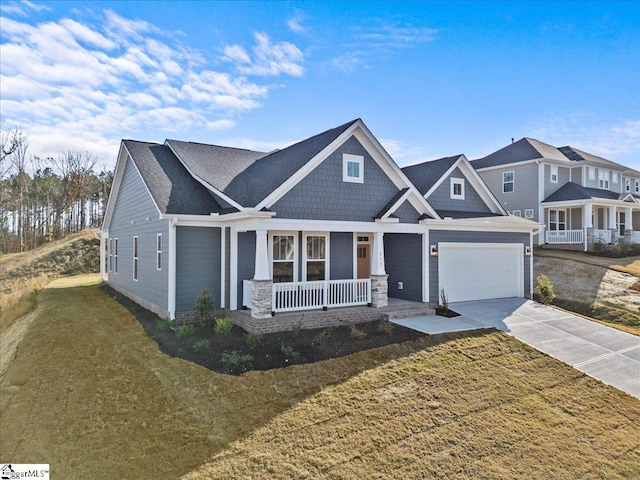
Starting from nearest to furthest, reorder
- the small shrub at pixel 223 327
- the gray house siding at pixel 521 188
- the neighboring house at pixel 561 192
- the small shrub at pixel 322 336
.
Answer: the small shrub at pixel 322 336, the small shrub at pixel 223 327, the neighboring house at pixel 561 192, the gray house siding at pixel 521 188

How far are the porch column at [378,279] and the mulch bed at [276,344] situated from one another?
3.20 ft

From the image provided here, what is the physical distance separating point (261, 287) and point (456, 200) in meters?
10.5

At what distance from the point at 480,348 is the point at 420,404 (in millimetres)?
3561

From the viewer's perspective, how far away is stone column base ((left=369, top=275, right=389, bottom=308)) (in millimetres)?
12422

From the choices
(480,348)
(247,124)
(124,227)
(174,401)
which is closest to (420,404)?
(480,348)

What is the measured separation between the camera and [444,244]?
14.4 meters

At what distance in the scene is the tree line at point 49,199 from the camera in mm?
31422

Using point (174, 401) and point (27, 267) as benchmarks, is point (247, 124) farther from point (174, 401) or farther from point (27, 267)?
point (27, 267)

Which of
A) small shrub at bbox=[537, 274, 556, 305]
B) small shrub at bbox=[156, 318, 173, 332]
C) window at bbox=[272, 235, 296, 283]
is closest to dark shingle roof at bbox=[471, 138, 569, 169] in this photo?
small shrub at bbox=[537, 274, 556, 305]

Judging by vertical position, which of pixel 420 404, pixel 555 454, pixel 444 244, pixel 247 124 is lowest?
pixel 555 454

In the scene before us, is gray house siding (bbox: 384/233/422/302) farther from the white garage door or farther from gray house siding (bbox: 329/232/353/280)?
gray house siding (bbox: 329/232/353/280)

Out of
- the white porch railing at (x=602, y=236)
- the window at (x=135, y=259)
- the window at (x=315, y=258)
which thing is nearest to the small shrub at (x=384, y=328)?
the window at (x=315, y=258)

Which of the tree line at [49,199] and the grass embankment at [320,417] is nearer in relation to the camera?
the grass embankment at [320,417]

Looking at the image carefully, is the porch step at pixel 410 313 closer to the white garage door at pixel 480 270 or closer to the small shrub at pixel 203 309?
the white garage door at pixel 480 270
